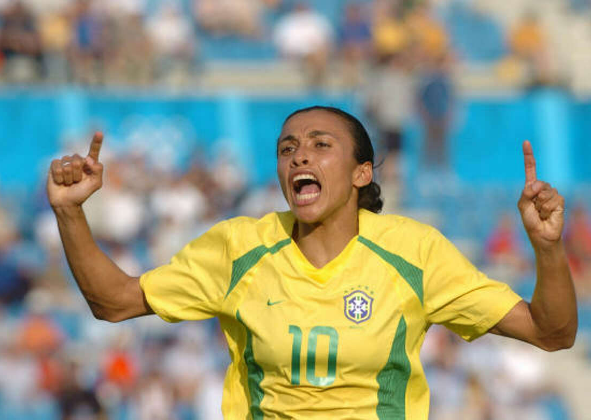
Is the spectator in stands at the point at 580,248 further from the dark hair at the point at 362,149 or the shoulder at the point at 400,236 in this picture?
the shoulder at the point at 400,236

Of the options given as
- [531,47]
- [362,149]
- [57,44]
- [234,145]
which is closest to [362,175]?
[362,149]

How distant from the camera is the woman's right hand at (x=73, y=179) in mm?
3736

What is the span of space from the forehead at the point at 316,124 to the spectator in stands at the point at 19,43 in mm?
9434

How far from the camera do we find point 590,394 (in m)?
10.9

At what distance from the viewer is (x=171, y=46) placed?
46.5ft

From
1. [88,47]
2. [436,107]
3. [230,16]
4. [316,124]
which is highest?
[230,16]

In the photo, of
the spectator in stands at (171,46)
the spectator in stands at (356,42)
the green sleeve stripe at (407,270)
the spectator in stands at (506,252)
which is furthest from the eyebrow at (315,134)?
the spectator in stands at (356,42)

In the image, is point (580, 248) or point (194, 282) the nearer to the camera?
point (194, 282)

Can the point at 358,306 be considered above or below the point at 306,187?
below

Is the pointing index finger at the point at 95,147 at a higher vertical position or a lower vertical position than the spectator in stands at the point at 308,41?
lower

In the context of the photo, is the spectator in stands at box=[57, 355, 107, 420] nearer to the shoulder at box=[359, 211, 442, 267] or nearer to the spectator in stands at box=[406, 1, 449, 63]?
the shoulder at box=[359, 211, 442, 267]

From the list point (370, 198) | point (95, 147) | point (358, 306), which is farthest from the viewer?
point (370, 198)

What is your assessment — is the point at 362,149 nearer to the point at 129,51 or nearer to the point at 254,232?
the point at 254,232

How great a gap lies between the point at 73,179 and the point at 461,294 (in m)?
1.33
